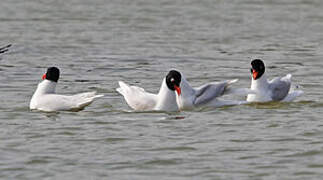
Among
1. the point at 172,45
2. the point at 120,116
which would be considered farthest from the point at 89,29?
the point at 120,116

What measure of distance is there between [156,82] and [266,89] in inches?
109

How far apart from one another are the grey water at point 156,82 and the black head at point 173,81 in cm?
38

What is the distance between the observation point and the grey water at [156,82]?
10.4 m

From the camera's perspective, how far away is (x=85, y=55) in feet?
68.4

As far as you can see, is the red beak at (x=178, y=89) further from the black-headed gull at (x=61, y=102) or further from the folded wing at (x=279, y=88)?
the folded wing at (x=279, y=88)

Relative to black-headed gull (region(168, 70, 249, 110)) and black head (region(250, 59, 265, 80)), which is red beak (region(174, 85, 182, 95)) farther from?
black head (region(250, 59, 265, 80))

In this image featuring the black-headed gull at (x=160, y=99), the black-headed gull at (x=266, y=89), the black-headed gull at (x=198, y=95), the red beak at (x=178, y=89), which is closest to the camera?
the red beak at (x=178, y=89)

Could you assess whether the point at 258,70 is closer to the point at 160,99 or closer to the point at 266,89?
the point at 266,89

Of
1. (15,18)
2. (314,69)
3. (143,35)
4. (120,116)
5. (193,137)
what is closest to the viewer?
(193,137)

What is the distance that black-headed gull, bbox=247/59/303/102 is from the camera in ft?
48.0

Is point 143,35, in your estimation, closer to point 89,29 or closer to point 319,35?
point 89,29

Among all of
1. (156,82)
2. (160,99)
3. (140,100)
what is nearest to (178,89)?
(160,99)

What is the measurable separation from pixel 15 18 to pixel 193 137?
49.9ft

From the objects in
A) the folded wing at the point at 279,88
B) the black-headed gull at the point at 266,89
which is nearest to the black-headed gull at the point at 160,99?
the black-headed gull at the point at 266,89
